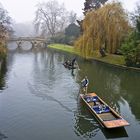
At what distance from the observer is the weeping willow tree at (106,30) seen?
1937 inches

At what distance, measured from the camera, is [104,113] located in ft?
73.2

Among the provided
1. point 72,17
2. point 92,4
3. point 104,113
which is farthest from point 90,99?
point 72,17

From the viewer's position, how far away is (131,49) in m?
44.5

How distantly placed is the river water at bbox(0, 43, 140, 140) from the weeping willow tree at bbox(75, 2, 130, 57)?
7534mm

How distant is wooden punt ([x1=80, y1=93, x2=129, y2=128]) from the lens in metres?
19.8

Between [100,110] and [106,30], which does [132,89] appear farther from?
[106,30]

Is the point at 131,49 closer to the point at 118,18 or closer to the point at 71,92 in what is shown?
the point at 118,18

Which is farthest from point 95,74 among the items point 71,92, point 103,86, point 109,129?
point 109,129

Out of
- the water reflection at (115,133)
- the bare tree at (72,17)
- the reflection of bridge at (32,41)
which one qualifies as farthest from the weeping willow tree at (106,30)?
the bare tree at (72,17)

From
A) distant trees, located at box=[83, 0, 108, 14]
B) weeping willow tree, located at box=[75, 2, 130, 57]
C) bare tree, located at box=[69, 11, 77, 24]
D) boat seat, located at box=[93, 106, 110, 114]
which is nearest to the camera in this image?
boat seat, located at box=[93, 106, 110, 114]

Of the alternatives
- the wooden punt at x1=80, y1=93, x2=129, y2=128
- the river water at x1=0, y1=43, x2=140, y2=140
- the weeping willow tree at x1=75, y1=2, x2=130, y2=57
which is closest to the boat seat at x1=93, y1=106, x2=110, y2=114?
the wooden punt at x1=80, y1=93, x2=129, y2=128

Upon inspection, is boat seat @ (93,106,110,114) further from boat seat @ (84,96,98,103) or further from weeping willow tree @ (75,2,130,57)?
weeping willow tree @ (75,2,130,57)

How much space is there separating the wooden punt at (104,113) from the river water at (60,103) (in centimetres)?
50

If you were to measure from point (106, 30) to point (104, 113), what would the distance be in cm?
2871
